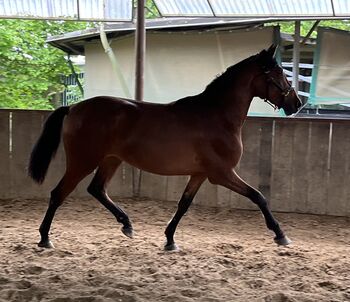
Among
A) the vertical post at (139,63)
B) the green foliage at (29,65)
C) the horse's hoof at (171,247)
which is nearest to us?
the horse's hoof at (171,247)

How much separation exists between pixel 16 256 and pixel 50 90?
6.91m

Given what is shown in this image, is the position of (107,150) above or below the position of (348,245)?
above

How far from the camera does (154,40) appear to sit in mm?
7402

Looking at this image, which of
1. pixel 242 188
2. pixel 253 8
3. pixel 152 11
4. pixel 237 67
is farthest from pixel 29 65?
pixel 242 188

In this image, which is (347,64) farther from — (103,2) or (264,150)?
(103,2)

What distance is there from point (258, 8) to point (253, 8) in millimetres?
61

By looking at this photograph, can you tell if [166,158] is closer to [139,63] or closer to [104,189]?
[104,189]

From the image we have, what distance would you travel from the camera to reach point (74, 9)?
636 cm

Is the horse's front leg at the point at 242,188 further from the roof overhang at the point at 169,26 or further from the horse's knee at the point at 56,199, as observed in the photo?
the roof overhang at the point at 169,26

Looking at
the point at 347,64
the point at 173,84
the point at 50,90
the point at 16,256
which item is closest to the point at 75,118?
the point at 16,256

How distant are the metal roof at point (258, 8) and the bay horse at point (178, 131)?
2.32 m

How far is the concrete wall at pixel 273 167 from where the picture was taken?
18.1 ft

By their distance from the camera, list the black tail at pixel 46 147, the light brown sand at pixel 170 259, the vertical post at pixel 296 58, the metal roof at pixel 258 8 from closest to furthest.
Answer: the light brown sand at pixel 170 259
the black tail at pixel 46 147
the metal roof at pixel 258 8
the vertical post at pixel 296 58

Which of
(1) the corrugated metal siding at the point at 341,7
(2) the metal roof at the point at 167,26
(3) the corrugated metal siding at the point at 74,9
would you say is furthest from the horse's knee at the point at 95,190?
(1) the corrugated metal siding at the point at 341,7
